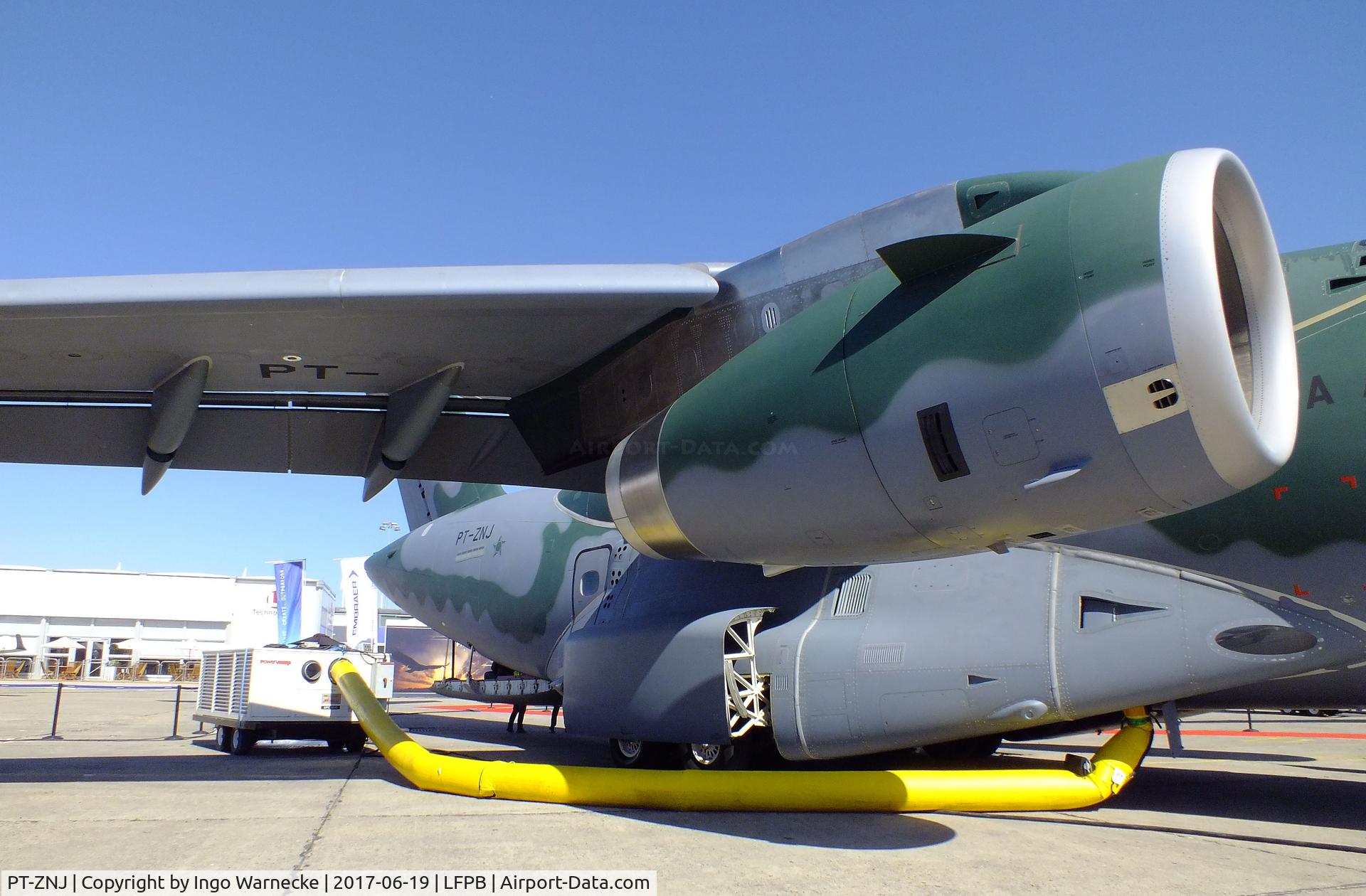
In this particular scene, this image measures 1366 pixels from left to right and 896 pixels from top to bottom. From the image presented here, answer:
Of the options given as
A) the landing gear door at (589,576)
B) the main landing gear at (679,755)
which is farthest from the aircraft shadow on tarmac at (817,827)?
the landing gear door at (589,576)

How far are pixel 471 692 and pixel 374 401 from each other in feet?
16.5

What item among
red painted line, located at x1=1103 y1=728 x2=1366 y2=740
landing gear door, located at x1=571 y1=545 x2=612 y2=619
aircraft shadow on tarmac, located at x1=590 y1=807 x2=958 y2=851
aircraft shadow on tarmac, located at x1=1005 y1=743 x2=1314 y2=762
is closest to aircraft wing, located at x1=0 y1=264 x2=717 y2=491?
landing gear door, located at x1=571 y1=545 x2=612 y2=619

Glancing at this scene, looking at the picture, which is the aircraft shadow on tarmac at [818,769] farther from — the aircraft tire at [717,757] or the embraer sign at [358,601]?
the embraer sign at [358,601]

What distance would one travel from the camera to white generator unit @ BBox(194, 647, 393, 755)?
34.5ft

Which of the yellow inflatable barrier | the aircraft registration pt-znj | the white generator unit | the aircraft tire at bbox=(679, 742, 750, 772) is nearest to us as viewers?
the aircraft registration pt-znj

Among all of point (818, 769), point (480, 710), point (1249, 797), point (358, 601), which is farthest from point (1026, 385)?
point (358, 601)

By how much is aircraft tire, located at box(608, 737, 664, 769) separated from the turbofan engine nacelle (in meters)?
3.75

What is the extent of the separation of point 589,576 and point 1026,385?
23.6 ft

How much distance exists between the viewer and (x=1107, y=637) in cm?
621

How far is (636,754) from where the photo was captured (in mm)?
8312

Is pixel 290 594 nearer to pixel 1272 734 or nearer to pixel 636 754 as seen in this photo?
pixel 636 754

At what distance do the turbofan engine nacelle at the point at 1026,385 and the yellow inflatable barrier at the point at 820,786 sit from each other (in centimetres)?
227

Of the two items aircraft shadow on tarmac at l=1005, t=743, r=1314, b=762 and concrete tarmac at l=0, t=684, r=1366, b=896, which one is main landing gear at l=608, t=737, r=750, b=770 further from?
aircraft shadow on tarmac at l=1005, t=743, r=1314, b=762

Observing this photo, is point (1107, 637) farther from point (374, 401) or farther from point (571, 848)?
point (374, 401)
